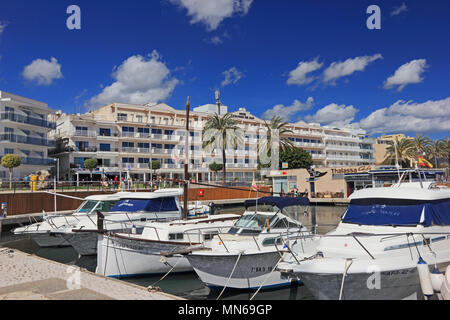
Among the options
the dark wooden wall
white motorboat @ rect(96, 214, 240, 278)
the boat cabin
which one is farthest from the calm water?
the dark wooden wall

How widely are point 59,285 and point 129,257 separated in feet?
15.5

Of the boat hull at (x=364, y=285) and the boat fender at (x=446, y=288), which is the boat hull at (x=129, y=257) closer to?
the boat hull at (x=364, y=285)

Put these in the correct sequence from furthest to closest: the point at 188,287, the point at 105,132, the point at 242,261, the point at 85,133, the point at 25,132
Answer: the point at 105,132 → the point at 85,133 → the point at 25,132 → the point at 188,287 → the point at 242,261

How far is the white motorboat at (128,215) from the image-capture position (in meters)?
19.1

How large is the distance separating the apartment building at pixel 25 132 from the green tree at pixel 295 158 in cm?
3890

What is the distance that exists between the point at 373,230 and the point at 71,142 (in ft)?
176

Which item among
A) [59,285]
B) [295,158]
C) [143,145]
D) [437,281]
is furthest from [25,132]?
[437,281]

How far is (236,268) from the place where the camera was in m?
12.3

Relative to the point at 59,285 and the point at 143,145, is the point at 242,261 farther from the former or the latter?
the point at 143,145

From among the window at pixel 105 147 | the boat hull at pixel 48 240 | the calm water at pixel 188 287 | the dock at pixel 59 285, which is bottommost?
the calm water at pixel 188 287

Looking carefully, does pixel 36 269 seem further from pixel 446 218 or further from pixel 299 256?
pixel 446 218

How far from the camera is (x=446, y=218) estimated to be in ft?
39.2

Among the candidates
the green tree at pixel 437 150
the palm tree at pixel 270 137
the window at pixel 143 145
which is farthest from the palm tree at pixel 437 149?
the window at pixel 143 145

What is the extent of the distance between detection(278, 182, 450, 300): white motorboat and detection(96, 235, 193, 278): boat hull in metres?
6.08
